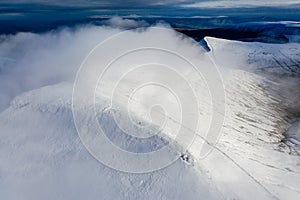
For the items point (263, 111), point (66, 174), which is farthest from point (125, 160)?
point (263, 111)

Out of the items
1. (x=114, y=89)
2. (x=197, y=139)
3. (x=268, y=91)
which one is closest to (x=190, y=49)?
(x=268, y=91)

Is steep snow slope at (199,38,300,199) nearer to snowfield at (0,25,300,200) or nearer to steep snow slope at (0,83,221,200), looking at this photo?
snowfield at (0,25,300,200)

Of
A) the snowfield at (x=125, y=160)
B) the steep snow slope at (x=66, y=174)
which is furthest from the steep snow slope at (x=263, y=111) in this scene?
the steep snow slope at (x=66, y=174)

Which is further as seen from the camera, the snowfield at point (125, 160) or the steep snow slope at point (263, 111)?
the steep snow slope at point (263, 111)

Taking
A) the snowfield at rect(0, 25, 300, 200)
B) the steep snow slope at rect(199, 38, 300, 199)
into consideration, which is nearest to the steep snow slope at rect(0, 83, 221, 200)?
the snowfield at rect(0, 25, 300, 200)

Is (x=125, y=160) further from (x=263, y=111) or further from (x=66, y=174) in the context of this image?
(x=263, y=111)

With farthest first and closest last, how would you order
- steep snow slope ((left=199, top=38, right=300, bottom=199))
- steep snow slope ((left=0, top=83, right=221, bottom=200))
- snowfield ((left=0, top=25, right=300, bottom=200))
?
1. steep snow slope ((left=199, top=38, right=300, bottom=199))
2. snowfield ((left=0, top=25, right=300, bottom=200))
3. steep snow slope ((left=0, top=83, right=221, bottom=200))

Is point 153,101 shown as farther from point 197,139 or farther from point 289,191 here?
point 289,191

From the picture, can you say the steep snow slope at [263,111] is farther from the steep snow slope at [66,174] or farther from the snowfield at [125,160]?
the steep snow slope at [66,174]
